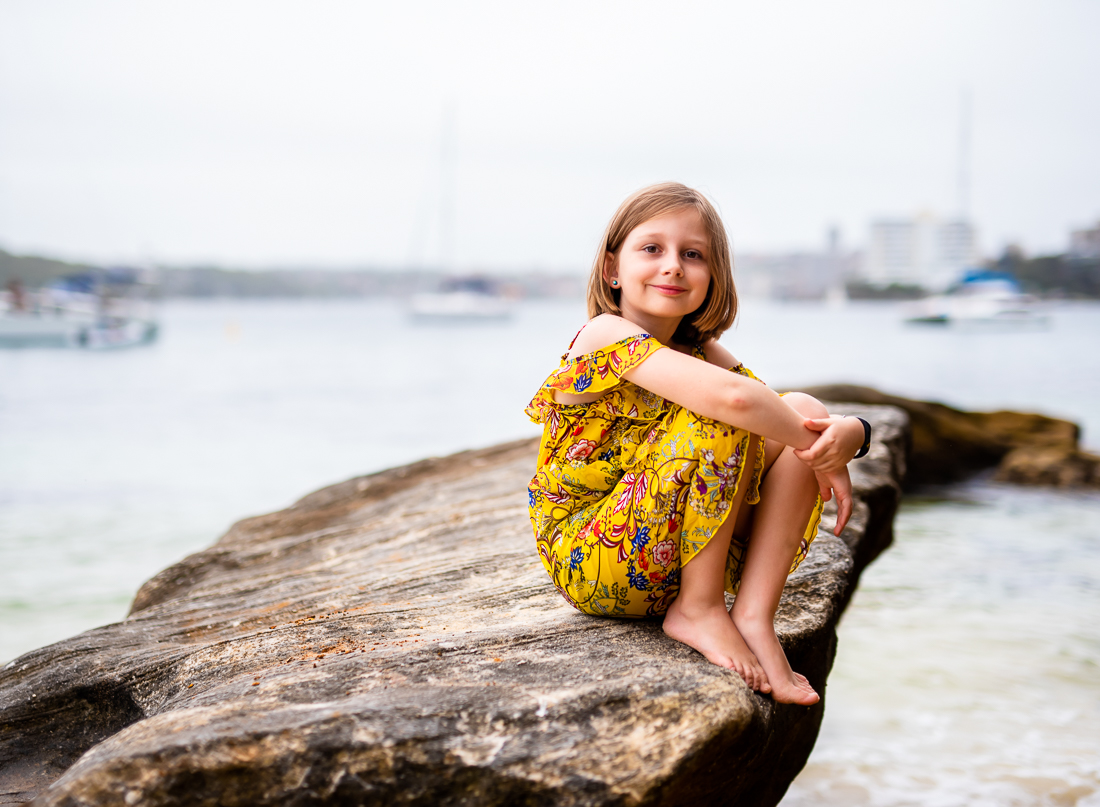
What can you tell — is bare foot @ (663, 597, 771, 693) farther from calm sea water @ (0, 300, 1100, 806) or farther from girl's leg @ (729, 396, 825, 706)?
calm sea water @ (0, 300, 1100, 806)

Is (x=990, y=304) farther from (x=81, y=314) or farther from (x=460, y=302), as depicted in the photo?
(x=81, y=314)

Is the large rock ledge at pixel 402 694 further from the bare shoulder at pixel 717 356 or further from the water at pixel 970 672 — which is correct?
the water at pixel 970 672

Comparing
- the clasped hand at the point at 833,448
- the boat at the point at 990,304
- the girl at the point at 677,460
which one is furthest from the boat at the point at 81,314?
the boat at the point at 990,304

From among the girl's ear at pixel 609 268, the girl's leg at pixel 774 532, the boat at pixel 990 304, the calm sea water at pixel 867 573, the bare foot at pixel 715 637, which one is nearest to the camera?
the bare foot at pixel 715 637

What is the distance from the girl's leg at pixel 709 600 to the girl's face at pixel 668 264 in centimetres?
43

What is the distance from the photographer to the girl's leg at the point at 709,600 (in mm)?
1961

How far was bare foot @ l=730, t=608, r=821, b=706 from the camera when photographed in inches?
76.0

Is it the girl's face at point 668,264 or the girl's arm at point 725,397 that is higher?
the girl's face at point 668,264

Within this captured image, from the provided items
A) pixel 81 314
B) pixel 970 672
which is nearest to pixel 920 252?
pixel 81 314

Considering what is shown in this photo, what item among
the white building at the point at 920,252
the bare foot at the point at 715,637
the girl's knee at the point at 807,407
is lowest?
the bare foot at the point at 715,637

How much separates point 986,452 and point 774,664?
7.62 meters

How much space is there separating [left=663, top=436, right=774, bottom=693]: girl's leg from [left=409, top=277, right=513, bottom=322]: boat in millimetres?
44419

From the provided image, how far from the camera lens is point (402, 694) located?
5.66 ft

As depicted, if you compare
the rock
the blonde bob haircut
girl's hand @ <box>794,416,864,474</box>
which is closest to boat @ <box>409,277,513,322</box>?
the rock
